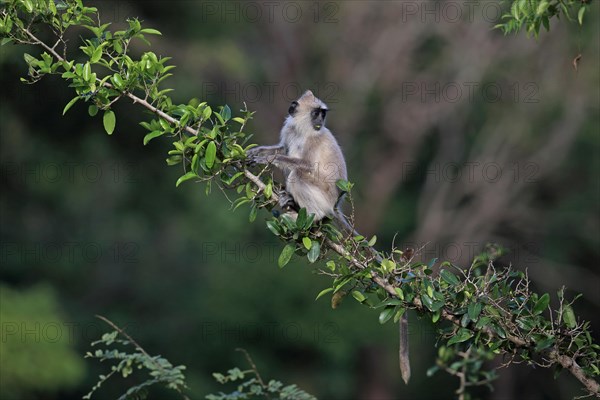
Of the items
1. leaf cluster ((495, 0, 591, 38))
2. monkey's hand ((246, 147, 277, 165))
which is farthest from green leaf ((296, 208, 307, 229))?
leaf cluster ((495, 0, 591, 38))

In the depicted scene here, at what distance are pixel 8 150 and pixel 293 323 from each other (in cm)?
641

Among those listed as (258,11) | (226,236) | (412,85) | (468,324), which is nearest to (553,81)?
(412,85)

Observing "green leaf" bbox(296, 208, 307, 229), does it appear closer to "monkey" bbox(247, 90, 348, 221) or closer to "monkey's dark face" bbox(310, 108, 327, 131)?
"monkey" bbox(247, 90, 348, 221)

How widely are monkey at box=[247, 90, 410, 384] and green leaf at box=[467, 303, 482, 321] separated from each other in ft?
7.07

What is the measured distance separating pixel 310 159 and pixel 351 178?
39.4 feet

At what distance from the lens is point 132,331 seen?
60.8ft

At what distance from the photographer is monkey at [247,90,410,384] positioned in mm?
6457

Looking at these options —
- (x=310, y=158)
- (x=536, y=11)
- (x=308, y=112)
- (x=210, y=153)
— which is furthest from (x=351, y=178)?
(x=210, y=153)

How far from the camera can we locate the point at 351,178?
1878 cm

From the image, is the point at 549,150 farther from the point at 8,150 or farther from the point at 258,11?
the point at 8,150

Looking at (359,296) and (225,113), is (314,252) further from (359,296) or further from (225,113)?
(225,113)

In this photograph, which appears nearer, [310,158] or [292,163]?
[292,163]

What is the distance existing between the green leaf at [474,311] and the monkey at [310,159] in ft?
7.07

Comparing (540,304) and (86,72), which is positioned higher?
(86,72)
